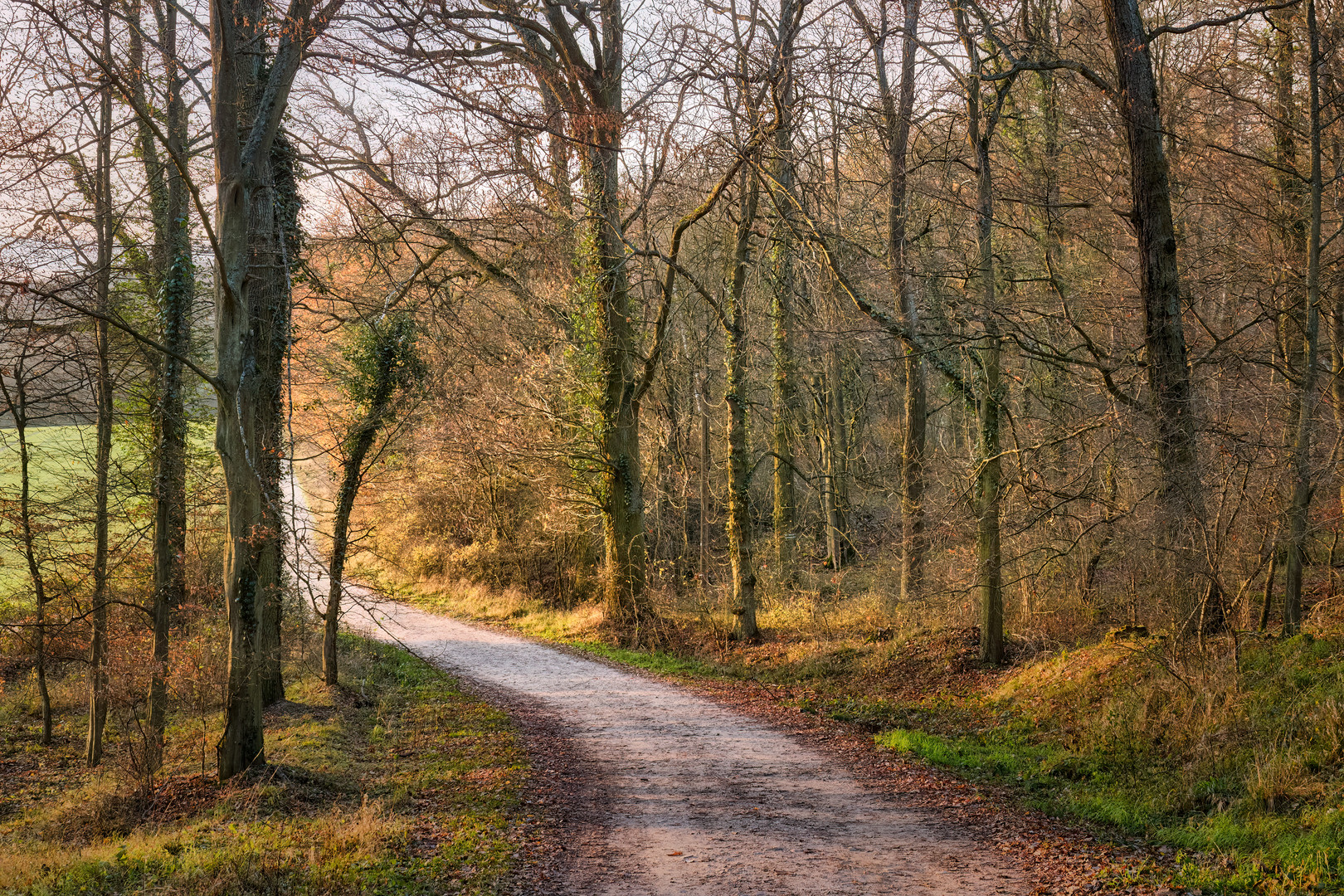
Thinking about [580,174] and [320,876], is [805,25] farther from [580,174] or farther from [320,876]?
[320,876]

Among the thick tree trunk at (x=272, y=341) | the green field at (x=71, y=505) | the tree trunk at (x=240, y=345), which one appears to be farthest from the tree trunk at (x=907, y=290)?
the green field at (x=71, y=505)

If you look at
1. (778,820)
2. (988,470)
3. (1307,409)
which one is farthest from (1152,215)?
(778,820)

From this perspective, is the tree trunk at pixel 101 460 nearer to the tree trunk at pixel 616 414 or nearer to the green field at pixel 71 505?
the green field at pixel 71 505

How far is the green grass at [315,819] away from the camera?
19.2ft

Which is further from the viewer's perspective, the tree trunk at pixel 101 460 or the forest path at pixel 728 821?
the tree trunk at pixel 101 460

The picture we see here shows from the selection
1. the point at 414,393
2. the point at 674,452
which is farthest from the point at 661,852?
the point at 674,452

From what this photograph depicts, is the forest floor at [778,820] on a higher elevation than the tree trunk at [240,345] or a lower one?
lower

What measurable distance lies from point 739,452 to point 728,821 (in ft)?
28.2

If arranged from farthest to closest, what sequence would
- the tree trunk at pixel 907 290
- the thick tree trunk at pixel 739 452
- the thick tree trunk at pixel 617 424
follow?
the thick tree trunk at pixel 617 424, the thick tree trunk at pixel 739 452, the tree trunk at pixel 907 290

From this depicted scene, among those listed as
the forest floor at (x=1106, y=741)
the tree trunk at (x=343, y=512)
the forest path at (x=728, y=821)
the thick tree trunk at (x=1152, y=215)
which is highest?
the thick tree trunk at (x=1152, y=215)

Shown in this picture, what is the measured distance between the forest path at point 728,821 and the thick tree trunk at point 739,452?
11.3 feet

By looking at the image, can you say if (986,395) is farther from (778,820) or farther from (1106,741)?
(778,820)

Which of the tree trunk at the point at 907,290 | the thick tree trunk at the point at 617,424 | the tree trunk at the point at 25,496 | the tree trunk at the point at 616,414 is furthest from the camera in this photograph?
the thick tree trunk at the point at 617,424

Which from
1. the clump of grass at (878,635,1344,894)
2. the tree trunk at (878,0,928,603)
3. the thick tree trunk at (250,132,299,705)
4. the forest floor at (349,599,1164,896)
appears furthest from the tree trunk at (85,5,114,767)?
the tree trunk at (878,0,928,603)
